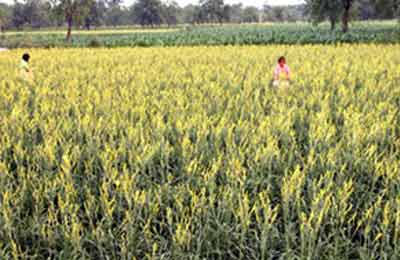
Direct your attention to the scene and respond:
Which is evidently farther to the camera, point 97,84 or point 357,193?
point 97,84

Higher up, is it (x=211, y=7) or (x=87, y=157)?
(x=211, y=7)

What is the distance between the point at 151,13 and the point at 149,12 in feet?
1.70

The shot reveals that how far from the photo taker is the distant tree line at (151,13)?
121 feet

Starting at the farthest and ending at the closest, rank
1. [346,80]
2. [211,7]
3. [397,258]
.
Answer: [211,7], [346,80], [397,258]

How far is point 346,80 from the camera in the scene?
939 centimetres

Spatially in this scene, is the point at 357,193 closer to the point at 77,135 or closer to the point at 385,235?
the point at 385,235

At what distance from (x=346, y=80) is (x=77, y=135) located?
6781 millimetres

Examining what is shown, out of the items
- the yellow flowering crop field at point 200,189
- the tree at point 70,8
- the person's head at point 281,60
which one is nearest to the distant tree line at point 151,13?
the tree at point 70,8

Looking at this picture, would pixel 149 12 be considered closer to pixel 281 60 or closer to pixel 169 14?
pixel 169 14

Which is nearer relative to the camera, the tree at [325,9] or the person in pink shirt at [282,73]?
the person in pink shirt at [282,73]

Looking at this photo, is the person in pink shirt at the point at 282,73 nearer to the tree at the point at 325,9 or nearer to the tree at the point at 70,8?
the tree at the point at 325,9

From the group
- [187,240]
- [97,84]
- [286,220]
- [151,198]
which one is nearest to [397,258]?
[286,220]

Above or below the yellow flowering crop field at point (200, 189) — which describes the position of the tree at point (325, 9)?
above

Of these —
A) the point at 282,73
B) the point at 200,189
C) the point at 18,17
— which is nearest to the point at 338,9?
the point at 282,73
